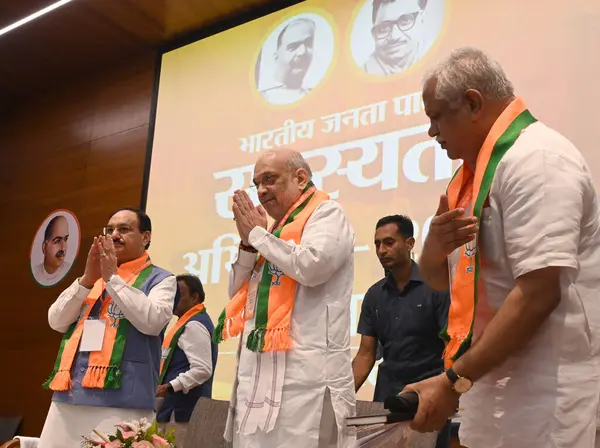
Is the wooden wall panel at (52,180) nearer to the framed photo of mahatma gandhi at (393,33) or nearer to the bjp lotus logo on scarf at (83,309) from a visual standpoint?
the framed photo of mahatma gandhi at (393,33)

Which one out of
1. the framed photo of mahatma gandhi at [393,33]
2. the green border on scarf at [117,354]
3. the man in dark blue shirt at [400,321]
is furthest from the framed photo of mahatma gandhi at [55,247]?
the man in dark blue shirt at [400,321]

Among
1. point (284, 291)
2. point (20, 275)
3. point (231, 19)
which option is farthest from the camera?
point (20, 275)

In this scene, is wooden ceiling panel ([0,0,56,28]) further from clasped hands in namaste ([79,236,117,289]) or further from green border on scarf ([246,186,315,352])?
green border on scarf ([246,186,315,352])

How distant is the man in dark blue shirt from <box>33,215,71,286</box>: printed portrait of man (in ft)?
13.5

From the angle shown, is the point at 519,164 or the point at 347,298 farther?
the point at 347,298

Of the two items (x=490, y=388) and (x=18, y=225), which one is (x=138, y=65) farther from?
(x=490, y=388)

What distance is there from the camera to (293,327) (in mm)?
2166

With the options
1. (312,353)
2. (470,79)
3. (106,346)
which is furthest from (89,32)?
(470,79)

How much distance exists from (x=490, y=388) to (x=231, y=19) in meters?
4.93

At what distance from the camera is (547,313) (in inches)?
47.4

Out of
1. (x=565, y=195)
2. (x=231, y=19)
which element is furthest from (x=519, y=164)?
(x=231, y=19)

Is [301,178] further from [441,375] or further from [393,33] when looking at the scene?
[393,33]

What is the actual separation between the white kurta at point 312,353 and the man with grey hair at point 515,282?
29.5 inches

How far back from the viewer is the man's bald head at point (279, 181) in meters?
2.43
